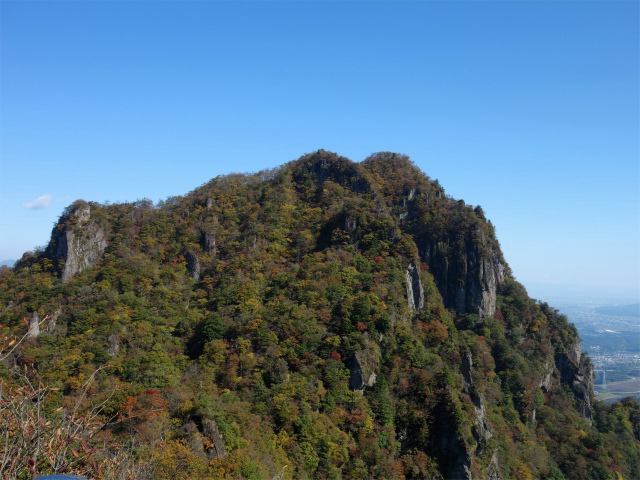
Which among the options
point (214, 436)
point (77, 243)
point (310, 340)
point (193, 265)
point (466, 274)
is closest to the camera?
point (214, 436)

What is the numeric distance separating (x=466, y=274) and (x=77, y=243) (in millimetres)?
45579

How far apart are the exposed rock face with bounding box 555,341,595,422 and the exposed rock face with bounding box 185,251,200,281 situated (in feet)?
143

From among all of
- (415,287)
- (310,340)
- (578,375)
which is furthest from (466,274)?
(310,340)

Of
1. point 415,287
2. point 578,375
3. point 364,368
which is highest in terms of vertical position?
point 415,287

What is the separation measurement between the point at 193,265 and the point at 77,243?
12.4 metres

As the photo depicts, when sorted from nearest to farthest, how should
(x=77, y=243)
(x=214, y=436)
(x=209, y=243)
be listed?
(x=214, y=436), (x=77, y=243), (x=209, y=243)

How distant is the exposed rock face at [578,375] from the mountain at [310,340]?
200 mm

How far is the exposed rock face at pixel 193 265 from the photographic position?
4325 centimetres

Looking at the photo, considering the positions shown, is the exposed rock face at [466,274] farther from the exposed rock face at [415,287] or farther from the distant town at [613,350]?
the distant town at [613,350]

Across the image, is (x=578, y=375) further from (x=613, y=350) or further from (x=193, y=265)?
(x=613, y=350)

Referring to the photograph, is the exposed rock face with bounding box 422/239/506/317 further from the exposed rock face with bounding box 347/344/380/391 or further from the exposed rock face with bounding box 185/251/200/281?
the exposed rock face with bounding box 185/251/200/281

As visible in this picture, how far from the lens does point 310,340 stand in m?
30.8

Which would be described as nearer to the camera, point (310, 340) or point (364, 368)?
point (364, 368)

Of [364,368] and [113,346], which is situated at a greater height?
[113,346]
